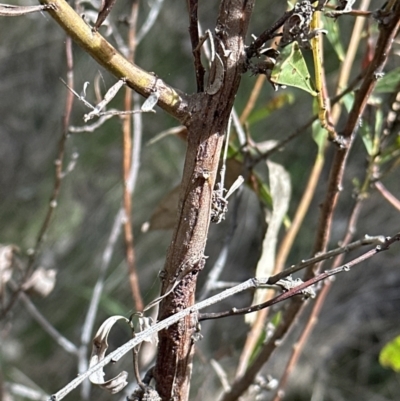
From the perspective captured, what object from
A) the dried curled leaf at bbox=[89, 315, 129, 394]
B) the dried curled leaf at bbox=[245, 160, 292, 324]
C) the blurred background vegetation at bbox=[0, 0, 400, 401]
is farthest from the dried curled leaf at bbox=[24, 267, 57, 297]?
the blurred background vegetation at bbox=[0, 0, 400, 401]

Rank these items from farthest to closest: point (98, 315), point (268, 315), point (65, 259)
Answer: point (65, 259) → point (98, 315) → point (268, 315)

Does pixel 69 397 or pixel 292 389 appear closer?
pixel 69 397

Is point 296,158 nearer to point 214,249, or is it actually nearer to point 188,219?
point 214,249

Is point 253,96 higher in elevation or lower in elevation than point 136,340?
higher

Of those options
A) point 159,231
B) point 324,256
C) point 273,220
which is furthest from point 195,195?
point 159,231

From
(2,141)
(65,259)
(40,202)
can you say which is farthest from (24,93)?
(65,259)

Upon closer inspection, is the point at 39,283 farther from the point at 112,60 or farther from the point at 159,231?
the point at 159,231

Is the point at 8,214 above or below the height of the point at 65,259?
above
